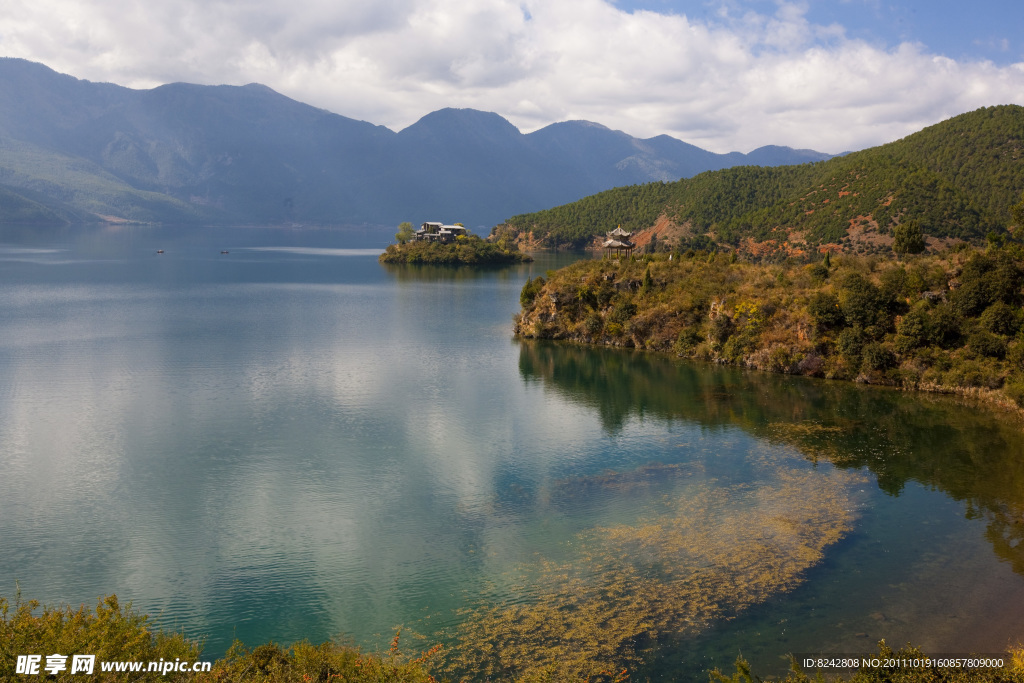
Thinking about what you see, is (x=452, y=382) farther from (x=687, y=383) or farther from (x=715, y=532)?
(x=715, y=532)

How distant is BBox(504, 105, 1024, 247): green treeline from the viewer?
9575 centimetres

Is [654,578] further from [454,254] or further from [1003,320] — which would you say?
[454,254]

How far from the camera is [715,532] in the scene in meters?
24.7

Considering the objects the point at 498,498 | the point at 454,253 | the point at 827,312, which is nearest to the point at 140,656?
the point at 498,498

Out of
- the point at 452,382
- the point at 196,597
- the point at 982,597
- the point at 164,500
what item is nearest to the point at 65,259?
the point at 452,382

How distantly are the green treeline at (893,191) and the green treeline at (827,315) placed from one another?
164 feet

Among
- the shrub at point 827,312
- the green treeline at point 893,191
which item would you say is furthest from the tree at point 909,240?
the green treeline at point 893,191

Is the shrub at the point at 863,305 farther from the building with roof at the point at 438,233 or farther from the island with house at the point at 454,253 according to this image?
the building with roof at the point at 438,233

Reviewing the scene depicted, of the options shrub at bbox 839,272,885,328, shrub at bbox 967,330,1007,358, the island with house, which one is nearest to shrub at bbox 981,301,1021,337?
shrub at bbox 967,330,1007,358

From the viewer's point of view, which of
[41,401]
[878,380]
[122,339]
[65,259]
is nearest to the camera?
[41,401]

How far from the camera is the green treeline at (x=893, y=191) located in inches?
3770

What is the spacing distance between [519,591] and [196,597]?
9.34 metres

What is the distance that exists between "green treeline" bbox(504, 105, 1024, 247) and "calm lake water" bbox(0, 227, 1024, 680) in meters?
63.7

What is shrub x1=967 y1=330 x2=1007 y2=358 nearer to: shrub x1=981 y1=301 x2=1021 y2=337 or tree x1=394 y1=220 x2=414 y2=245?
shrub x1=981 y1=301 x2=1021 y2=337
